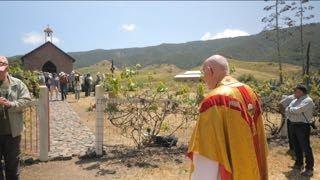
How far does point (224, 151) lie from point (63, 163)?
5646mm

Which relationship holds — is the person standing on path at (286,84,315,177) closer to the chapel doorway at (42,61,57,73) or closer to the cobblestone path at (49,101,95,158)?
the cobblestone path at (49,101,95,158)

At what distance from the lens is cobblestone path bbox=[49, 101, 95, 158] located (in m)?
9.67

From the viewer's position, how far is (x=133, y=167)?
329 inches

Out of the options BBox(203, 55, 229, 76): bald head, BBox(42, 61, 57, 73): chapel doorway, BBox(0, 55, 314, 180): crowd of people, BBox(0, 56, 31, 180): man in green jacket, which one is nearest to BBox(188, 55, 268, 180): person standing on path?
BBox(0, 55, 314, 180): crowd of people

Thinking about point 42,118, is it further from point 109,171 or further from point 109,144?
point 109,144

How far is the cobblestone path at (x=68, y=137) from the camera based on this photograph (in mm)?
9672

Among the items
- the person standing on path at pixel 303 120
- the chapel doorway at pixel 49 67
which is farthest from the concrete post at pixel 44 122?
the chapel doorway at pixel 49 67

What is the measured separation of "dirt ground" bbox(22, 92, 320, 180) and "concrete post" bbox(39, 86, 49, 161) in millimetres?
266

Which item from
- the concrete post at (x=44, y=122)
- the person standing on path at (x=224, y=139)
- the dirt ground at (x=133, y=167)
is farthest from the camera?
the concrete post at (x=44, y=122)

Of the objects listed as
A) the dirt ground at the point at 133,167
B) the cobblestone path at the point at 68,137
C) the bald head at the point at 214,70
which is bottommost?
the dirt ground at the point at 133,167

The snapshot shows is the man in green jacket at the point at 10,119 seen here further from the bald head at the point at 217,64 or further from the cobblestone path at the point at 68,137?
the cobblestone path at the point at 68,137

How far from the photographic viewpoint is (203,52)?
19962cm

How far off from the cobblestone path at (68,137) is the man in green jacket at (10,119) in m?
3.32

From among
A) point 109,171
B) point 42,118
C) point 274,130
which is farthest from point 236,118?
point 274,130
